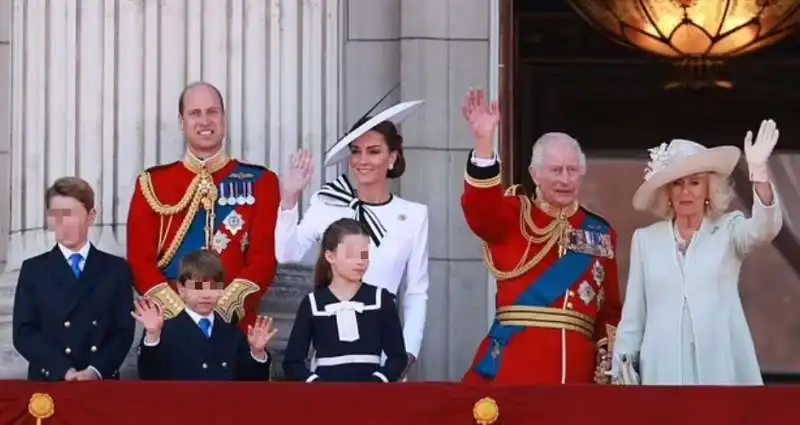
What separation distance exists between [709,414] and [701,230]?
0.80m

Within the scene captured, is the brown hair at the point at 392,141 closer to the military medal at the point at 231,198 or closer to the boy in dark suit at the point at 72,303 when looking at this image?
the military medal at the point at 231,198

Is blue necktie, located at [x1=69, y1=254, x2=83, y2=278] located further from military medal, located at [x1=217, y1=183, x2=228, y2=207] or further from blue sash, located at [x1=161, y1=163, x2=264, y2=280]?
military medal, located at [x1=217, y1=183, x2=228, y2=207]

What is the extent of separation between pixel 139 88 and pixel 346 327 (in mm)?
1762

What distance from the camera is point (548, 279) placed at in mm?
9180

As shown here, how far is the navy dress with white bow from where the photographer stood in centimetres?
886

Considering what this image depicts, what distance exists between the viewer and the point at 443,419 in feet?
27.5

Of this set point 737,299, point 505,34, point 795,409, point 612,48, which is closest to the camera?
point 795,409

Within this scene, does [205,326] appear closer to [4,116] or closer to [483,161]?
[483,161]

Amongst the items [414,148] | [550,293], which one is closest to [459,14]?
[414,148]

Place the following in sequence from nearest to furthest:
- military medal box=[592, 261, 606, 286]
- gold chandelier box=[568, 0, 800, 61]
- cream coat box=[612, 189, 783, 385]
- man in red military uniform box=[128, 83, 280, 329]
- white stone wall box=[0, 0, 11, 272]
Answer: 1. cream coat box=[612, 189, 783, 385]
2. military medal box=[592, 261, 606, 286]
3. man in red military uniform box=[128, 83, 280, 329]
4. white stone wall box=[0, 0, 11, 272]
5. gold chandelier box=[568, 0, 800, 61]

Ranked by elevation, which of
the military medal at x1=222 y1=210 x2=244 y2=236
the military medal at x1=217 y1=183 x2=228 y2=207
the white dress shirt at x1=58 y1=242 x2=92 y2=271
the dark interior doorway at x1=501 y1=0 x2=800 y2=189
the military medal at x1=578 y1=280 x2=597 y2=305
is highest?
the dark interior doorway at x1=501 y1=0 x2=800 y2=189

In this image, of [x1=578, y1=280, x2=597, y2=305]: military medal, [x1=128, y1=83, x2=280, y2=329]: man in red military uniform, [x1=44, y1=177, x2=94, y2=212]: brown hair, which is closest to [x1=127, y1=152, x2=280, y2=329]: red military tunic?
[x1=128, y1=83, x2=280, y2=329]: man in red military uniform

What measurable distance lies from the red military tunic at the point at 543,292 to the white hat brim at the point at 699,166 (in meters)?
0.44

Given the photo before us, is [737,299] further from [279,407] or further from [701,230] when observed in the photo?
[279,407]
